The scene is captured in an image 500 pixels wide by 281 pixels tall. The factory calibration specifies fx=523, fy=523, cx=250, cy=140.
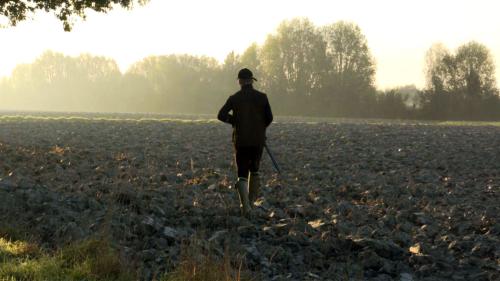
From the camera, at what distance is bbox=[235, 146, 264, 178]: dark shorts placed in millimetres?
9891

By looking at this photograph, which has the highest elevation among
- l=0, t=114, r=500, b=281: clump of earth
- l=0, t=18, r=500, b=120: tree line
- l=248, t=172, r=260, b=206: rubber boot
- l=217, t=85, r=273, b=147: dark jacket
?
l=0, t=18, r=500, b=120: tree line

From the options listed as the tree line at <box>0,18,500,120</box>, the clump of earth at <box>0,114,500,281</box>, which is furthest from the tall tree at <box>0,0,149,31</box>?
the tree line at <box>0,18,500,120</box>

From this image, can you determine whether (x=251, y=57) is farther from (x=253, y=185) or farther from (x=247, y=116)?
(x=247, y=116)

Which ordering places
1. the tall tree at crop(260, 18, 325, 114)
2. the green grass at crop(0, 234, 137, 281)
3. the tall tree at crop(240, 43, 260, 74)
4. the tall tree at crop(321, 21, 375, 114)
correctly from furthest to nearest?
1. the tall tree at crop(240, 43, 260, 74)
2. the tall tree at crop(260, 18, 325, 114)
3. the tall tree at crop(321, 21, 375, 114)
4. the green grass at crop(0, 234, 137, 281)

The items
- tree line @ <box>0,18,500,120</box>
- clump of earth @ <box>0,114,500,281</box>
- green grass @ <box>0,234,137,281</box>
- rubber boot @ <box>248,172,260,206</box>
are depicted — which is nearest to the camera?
green grass @ <box>0,234,137,281</box>

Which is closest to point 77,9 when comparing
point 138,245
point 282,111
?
point 138,245

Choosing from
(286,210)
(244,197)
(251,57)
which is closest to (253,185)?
(244,197)

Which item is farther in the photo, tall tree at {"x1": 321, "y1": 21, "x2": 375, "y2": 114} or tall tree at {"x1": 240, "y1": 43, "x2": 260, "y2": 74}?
tall tree at {"x1": 240, "y1": 43, "x2": 260, "y2": 74}

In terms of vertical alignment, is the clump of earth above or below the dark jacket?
below

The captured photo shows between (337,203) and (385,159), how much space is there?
6.76m

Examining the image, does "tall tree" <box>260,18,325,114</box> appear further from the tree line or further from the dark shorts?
the dark shorts

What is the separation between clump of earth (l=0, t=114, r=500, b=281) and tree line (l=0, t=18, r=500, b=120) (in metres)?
53.4

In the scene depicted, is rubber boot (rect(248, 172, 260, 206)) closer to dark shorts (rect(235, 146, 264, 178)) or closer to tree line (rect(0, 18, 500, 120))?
dark shorts (rect(235, 146, 264, 178))

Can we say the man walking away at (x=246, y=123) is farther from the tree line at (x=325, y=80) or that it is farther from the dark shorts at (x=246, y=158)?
the tree line at (x=325, y=80)
